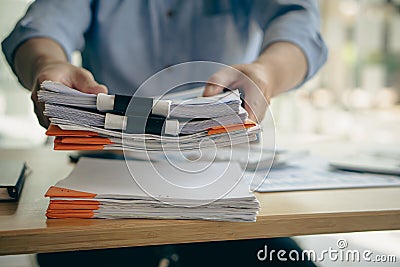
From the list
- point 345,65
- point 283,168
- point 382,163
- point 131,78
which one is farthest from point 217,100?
point 345,65

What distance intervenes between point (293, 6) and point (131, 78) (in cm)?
36

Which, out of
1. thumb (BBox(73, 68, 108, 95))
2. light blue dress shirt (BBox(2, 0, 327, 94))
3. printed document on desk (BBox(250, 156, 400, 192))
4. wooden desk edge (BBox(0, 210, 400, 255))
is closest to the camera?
wooden desk edge (BBox(0, 210, 400, 255))

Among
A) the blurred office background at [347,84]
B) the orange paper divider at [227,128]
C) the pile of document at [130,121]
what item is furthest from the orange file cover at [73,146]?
the blurred office background at [347,84]

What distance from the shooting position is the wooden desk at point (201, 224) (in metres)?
0.52

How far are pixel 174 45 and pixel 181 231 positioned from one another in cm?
65

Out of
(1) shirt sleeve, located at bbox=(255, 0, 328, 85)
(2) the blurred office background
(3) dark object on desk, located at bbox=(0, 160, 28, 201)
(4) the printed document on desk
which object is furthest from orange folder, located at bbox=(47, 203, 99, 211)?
(2) the blurred office background

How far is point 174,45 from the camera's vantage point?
1.13 metres

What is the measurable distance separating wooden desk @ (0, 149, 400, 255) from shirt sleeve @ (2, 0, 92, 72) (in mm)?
311

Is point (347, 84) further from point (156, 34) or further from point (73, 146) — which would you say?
point (73, 146)

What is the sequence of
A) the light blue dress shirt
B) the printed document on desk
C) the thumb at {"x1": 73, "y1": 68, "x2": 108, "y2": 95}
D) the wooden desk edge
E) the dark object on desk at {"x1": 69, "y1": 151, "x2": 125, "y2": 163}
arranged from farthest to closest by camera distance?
the light blue dress shirt → the dark object on desk at {"x1": 69, "y1": 151, "x2": 125, "y2": 163} → the printed document on desk → the thumb at {"x1": 73, "y1": 68, "x2": 108, "y2": 95} → the wooden desk edge

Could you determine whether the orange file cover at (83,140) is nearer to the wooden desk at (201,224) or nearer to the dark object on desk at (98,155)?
the wooden desk at (201,224)

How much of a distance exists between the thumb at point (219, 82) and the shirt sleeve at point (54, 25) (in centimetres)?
37

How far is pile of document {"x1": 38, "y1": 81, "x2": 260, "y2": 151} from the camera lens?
544mm

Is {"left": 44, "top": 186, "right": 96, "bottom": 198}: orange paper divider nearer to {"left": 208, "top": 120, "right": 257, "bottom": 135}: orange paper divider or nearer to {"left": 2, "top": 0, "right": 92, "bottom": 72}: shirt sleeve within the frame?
{"left": 208, "top": 120, "right": 257, "bottom": 135}: orange paper divider
